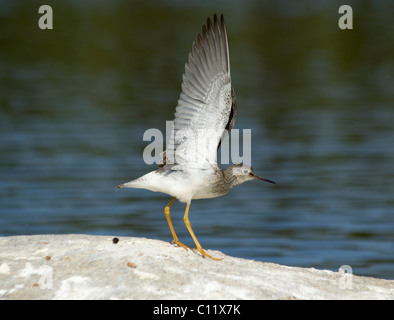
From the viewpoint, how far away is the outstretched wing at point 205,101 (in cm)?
828

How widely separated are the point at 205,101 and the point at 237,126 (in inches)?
441

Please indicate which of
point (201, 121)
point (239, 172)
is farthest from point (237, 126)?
point (201, 121)

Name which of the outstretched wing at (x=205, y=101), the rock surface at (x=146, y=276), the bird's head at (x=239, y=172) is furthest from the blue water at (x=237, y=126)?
the outstretched wing at (x=205, y=101)

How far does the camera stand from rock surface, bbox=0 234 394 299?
700 centimetres

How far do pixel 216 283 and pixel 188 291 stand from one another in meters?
0.30

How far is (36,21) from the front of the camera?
37562 mm

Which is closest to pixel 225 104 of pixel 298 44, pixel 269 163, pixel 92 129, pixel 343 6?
pixel 269 163

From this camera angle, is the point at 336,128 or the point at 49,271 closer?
the point at 49,271

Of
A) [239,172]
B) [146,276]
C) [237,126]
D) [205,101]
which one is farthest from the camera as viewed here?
[237,126]

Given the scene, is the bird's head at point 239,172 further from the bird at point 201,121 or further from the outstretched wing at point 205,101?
the outstretched wing at point 205,101

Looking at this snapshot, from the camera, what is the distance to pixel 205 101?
8.28m

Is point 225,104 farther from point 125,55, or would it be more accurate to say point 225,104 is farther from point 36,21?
point 36,21

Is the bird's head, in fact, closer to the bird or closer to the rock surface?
the bird

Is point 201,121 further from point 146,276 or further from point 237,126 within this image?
point 237,126
